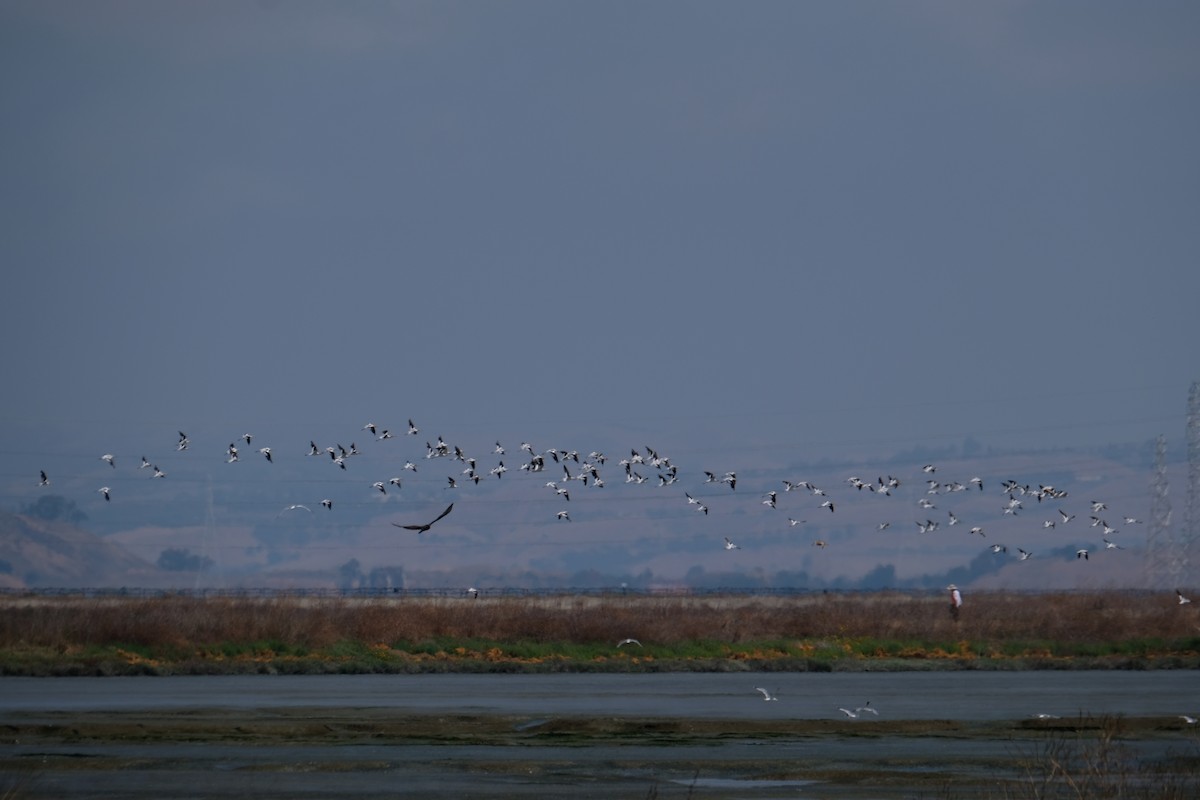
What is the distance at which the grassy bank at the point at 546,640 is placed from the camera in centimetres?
6272

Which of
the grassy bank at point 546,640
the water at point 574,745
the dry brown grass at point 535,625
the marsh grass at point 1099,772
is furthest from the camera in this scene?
the dry brown grass at point 535,625

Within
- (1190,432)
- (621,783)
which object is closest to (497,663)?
(621,783)

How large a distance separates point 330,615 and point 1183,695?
1421 inches

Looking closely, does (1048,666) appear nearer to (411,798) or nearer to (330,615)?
(330,615)

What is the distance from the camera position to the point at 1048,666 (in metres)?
62.4

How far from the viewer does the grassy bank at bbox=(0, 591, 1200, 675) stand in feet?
206

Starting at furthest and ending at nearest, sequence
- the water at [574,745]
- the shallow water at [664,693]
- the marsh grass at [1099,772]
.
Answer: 1. the shallow water at [664,693]
2. the water at [574,745]
3. the marsh grass at [1099,772]

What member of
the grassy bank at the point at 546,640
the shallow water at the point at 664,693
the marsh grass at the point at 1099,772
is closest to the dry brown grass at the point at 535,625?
the grassy bank at the point at 546,640

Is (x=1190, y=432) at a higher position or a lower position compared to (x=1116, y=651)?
higher

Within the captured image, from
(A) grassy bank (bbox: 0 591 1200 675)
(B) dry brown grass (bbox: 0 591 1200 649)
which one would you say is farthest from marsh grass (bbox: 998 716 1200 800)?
(B) dry brown grass (bbox: 0 591 1200 649)

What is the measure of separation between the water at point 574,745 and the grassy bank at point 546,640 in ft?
29.0

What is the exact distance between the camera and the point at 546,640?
2729 inches

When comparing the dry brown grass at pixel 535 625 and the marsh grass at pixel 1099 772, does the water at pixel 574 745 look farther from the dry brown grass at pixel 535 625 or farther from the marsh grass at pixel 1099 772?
the dry brown grass at pixel 535 625

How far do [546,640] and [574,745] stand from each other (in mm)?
35510
